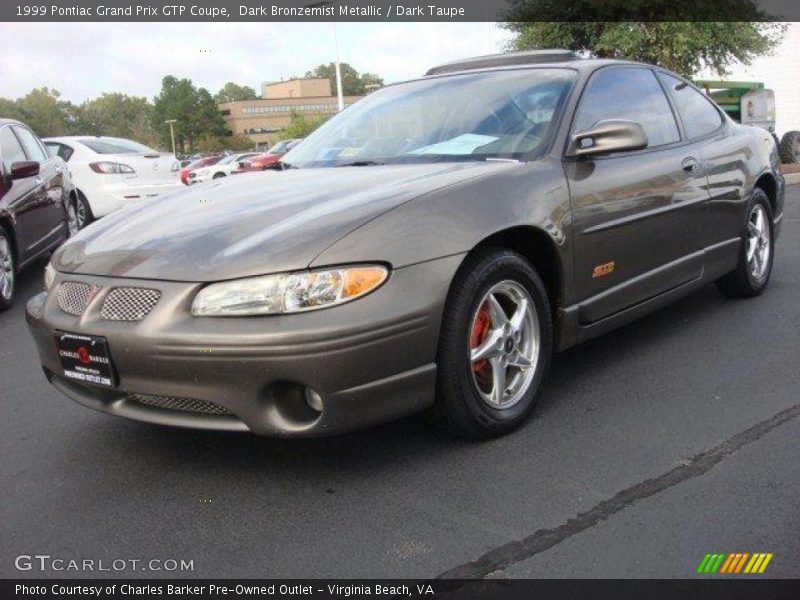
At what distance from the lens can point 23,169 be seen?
6.68 metres

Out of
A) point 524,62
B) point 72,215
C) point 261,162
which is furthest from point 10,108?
point 524,62

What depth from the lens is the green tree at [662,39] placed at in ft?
73.5

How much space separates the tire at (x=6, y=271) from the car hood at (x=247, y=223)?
125 inches

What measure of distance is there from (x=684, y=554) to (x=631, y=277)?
1.79 m

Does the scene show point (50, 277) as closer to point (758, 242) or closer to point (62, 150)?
point (758, 242)

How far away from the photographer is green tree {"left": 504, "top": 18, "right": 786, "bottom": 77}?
22.4 meters

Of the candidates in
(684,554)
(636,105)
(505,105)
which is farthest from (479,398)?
(636,105)

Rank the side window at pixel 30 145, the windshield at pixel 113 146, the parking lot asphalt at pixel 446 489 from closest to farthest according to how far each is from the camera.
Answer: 1. the parking lot asphalt at pixel 446 489
2. the side window at pixel 30 145
3. the windshield at pixel 113 146

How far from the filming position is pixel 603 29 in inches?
912

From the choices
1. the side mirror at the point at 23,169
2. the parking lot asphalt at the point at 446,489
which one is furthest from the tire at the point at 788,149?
the parking lot asphalt at the point at 446,489

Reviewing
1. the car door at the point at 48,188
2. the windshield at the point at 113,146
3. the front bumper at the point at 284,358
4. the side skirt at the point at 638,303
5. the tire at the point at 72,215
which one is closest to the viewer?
the front bumper at the point at 284,358

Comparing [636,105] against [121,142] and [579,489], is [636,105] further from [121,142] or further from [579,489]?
[121,142]

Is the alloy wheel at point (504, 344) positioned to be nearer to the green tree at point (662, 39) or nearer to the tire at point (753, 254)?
the tire at point (753, 254)

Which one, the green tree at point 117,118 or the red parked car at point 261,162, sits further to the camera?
the green tree at point 117,118
